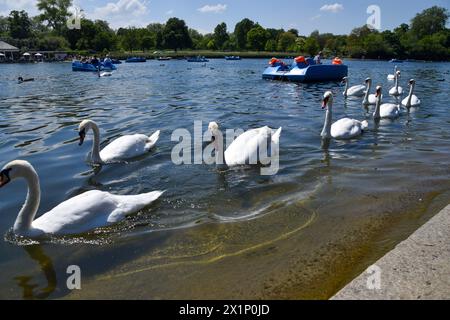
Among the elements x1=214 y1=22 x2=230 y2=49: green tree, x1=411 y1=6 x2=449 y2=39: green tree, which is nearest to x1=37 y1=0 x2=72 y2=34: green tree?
x1=214 y1=22 x2=230 y2=49: green tree

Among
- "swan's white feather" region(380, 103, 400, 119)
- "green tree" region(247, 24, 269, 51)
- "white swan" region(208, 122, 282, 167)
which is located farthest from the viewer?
"green tree" region(247, 24, 269, 51)

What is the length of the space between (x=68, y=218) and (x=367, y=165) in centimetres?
595

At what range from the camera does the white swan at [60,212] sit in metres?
5.38

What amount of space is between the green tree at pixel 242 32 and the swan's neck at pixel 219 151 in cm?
15553

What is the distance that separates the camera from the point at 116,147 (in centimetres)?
936

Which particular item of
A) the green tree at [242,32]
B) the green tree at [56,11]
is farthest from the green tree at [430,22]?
the green tree at [56,11]

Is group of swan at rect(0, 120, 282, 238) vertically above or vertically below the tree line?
below

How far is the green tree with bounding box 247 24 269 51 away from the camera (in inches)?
5891

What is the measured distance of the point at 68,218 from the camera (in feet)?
18.0

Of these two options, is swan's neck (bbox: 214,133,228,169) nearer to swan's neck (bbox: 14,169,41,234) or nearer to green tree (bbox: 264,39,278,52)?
swan's neck (bbox: 14,169,41,234)

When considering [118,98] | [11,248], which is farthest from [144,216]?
[118,98]

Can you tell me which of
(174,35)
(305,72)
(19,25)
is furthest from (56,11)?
(305,72)

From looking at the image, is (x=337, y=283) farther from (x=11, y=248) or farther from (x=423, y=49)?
(x=423, y=49)

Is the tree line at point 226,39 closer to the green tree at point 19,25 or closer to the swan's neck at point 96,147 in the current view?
the green tree at point 19,25
